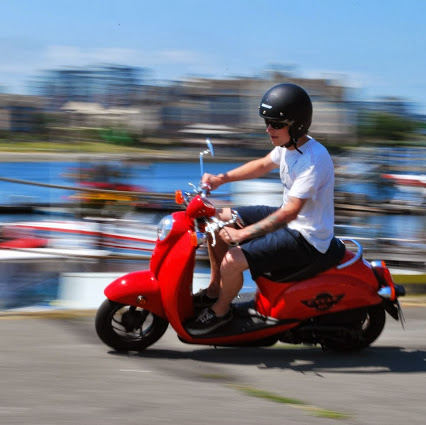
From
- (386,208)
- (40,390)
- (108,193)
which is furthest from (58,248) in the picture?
(40,390)

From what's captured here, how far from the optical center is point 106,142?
60.1 m

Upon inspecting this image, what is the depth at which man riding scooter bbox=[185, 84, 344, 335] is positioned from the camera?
175 inches

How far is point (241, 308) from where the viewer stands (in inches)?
189

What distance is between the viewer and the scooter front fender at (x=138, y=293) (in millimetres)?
4574

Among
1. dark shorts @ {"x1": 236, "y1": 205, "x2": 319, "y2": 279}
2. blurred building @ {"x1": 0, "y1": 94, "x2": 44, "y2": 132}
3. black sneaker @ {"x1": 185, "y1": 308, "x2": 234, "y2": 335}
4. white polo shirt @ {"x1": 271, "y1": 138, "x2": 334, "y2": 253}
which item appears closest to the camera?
white polo shirt @ {"x1": 271, "y1": 138, "x2": 334, "y2": 253}

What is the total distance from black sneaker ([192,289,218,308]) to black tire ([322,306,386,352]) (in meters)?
0.73

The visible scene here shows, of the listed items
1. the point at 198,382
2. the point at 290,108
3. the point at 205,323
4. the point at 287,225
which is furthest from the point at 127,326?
the point at 290,108

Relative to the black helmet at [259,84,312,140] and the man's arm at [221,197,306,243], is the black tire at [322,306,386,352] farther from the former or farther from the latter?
the black helmet at [259,84,312,140]

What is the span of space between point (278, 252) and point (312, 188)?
41 cm

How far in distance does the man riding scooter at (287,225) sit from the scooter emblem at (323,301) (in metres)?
0.17

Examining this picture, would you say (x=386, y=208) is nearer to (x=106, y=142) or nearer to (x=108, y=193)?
(x=108, y=193)

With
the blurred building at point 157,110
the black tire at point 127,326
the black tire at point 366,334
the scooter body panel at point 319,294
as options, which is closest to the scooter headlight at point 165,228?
the black tire at point 127,326

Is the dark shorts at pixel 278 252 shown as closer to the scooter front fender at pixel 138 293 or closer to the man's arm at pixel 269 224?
the man's arm at pixel 269 224

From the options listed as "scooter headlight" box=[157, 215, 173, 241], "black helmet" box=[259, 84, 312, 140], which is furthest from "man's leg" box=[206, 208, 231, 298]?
"black helmet" box=[259, 84, 312, 140]
